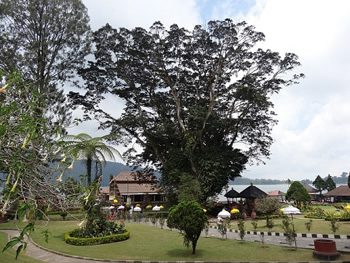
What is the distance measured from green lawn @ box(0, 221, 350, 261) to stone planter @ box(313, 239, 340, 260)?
28cm

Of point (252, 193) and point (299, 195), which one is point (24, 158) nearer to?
point (252, 193)

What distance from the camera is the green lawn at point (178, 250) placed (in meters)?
10.7

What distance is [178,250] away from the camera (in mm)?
12305

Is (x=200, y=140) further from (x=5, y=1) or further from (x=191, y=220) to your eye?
(x=5, y=1)

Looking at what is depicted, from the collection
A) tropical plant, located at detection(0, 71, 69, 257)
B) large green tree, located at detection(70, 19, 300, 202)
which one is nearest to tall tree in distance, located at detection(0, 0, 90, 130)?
large green tree, located at detection(70, 19, 300, 202)

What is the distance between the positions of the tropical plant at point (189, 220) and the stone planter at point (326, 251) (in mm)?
4157

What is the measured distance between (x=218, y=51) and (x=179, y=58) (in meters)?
4.07

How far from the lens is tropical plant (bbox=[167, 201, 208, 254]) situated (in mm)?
10930

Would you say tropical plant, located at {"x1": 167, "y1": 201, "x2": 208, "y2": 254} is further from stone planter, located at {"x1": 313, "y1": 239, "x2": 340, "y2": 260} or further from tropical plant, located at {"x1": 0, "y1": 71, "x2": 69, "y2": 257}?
tropical plant, located at {"x1": 0, "y1": 71, "x2": 69, "y2": 257}

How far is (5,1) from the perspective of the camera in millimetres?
20828

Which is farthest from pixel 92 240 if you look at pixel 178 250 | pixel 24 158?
pixel 24 158

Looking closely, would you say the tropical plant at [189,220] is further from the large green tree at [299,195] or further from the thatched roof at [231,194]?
the large green tree at [299,195]

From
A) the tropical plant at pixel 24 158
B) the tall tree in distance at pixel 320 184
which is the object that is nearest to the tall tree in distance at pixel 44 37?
the tropical plant at pixel 24 158

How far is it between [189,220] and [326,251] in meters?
4.99
